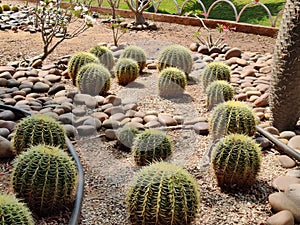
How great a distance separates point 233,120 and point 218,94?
97cm

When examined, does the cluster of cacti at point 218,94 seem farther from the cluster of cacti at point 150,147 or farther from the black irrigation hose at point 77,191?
the black irrigation hose at point 77,191

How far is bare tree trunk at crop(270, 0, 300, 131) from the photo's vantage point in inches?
175

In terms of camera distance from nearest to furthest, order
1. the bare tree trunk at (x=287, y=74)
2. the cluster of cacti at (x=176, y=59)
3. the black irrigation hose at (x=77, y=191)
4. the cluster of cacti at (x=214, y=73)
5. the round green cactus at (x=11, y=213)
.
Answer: the round green cactus at (x=11, y=213) < the black irrigation hose at (x=77, y=191) < the bare tree trunk at (x=287, y=74) < the cluster of cacti at (x=214, y=73) < the cluster of cacti at (x=176, y=59)

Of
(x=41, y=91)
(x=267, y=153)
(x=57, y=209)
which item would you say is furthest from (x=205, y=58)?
(x=57, y=209)

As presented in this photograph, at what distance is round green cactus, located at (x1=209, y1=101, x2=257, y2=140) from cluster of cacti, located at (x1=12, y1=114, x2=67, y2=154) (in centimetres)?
144

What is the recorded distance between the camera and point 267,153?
14.0ft

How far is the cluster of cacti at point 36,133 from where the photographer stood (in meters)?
3.76

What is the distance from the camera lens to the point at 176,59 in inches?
245

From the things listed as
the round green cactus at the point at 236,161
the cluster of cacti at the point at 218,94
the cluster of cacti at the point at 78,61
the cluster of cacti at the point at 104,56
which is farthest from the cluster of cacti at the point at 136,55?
the round green cactus at the point at 236,161

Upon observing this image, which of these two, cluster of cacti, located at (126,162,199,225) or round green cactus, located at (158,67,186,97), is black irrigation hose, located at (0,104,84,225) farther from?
round green cactus, located at (158,67,186,97)

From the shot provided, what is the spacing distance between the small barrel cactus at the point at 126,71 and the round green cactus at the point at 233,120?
6.29 feet

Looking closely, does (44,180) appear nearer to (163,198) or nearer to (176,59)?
(163,198)

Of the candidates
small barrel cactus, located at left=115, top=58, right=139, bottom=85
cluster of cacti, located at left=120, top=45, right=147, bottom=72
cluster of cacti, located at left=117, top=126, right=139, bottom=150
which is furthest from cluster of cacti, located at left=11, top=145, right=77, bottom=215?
cluster of cacti, located at left=120, top=45, right=147, bottom=72

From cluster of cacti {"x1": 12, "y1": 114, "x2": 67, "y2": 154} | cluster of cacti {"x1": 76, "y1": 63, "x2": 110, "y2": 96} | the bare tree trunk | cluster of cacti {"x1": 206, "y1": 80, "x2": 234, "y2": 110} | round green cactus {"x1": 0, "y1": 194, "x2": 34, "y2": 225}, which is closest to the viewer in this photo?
round green cactus {"x1": 0, "y1": 194, "x2": 34, "y2": 225}
